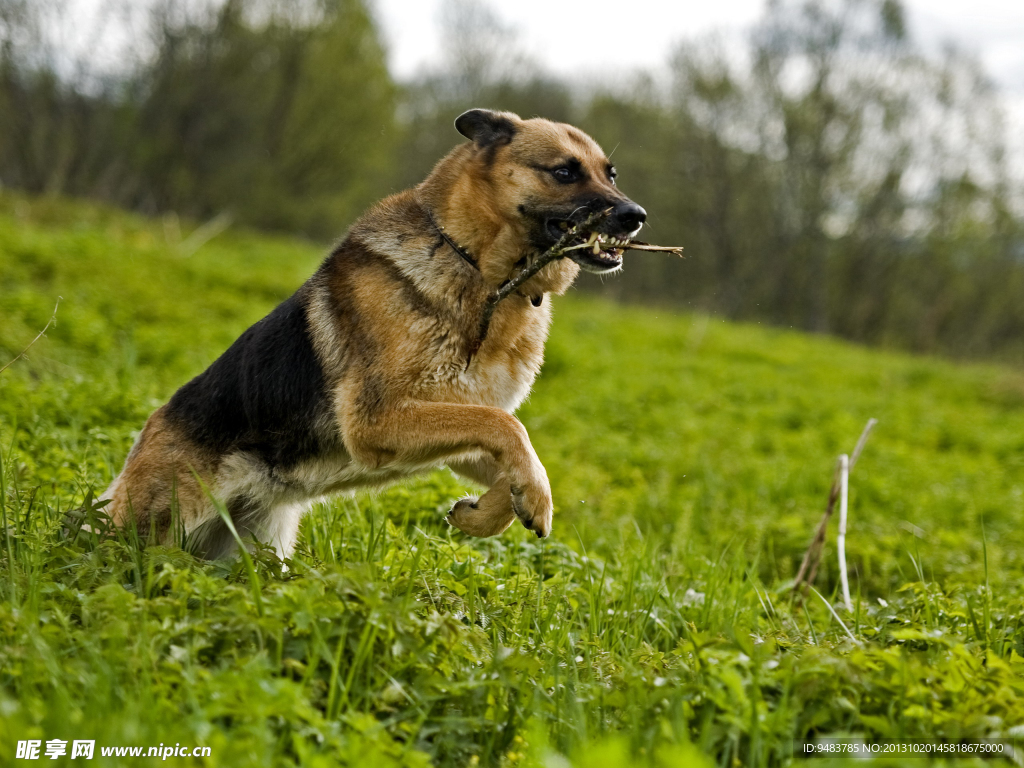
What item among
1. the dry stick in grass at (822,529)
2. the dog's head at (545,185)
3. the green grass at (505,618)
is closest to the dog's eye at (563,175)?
the dog's head at (545,185)

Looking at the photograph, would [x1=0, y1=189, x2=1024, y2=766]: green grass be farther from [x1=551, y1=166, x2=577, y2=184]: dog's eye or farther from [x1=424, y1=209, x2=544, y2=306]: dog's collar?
[x1=551, y1=166, x2=577, y2=184]: dog's eye

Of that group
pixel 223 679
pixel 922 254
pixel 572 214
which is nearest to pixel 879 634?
pixel 572 214

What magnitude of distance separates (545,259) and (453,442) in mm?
877

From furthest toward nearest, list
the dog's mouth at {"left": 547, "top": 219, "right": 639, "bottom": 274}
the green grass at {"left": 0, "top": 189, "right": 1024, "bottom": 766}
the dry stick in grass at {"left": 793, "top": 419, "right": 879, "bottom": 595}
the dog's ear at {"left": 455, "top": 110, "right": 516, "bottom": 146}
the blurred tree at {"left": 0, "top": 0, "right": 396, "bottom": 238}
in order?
the blurred tree at {"left": 0, "top": 0, "right": 396, "bottom": 238} → the dry stick in grass at {"left": 793, "top": 419, "right": 879, "bottom": 595} → the dog's ear at {"left": 455, "top": 110, "right": 516, "bottom": 146} → the dog's mouth at {"left": 547, "top": 219, "right": 639, "bottom": 274} → the green grass at {"left": 0, "top": 189, "right": 1024, "bottom": 766}

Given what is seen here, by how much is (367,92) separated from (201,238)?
12997 mm

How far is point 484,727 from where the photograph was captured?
8.00 ft

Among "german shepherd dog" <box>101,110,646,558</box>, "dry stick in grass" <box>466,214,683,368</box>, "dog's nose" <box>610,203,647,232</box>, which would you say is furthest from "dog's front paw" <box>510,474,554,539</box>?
"dog's nose" <box>610,203,647,232</box>

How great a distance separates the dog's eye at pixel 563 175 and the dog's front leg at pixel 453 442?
112 cm

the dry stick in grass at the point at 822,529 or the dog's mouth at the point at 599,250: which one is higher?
the dog's mouth at the point at 599,250

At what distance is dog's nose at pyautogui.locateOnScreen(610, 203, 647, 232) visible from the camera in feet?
11.7

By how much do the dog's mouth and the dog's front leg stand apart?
0.75 meters

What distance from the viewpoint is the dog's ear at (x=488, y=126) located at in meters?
3.99

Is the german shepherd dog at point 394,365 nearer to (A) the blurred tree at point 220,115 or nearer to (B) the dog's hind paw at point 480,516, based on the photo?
(B) the dog's hind paw at point 480,516

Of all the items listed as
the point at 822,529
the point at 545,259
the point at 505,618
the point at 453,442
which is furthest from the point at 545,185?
the point at 822,529
